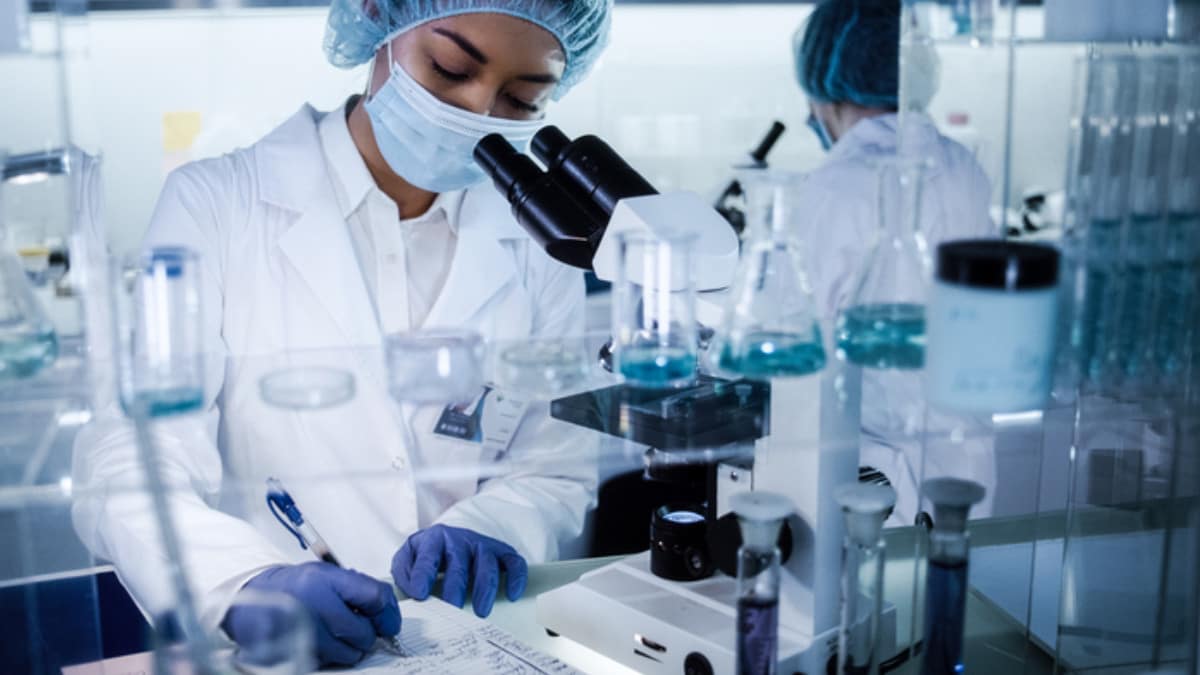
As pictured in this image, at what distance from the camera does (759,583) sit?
119cm

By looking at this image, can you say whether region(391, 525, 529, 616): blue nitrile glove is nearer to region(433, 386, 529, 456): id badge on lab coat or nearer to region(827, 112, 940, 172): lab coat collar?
region(433, 386, 529, 456): id badge on lab coat

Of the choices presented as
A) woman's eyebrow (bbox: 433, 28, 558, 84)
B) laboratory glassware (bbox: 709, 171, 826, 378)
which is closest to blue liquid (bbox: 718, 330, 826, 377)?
laboratory glassware (bbox: 709, 171, 826, 378)

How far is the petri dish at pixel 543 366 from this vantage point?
1329 millimetres

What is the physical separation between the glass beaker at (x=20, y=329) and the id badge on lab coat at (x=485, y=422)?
2.15ft

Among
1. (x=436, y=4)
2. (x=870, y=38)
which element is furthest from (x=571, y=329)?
(x=870, y=38)

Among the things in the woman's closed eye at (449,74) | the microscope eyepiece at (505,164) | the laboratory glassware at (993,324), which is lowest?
the laboratory glassware at (993,324)

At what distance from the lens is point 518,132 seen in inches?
81.2

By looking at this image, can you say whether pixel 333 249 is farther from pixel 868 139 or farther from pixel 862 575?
pixel 868 139

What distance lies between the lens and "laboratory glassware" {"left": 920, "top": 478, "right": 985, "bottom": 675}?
119 cm

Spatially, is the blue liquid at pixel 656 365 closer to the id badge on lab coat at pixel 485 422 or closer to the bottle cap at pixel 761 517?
the bottle cap at pixel 761 517

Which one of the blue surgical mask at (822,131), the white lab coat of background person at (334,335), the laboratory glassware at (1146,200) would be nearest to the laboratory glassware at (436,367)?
the white lab coat of background person at (334,335)

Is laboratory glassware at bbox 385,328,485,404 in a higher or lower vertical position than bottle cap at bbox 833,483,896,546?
higher

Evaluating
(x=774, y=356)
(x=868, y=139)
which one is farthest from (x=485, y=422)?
(x=868, y=139)

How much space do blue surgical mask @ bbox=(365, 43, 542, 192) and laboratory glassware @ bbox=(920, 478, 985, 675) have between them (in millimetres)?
1098
